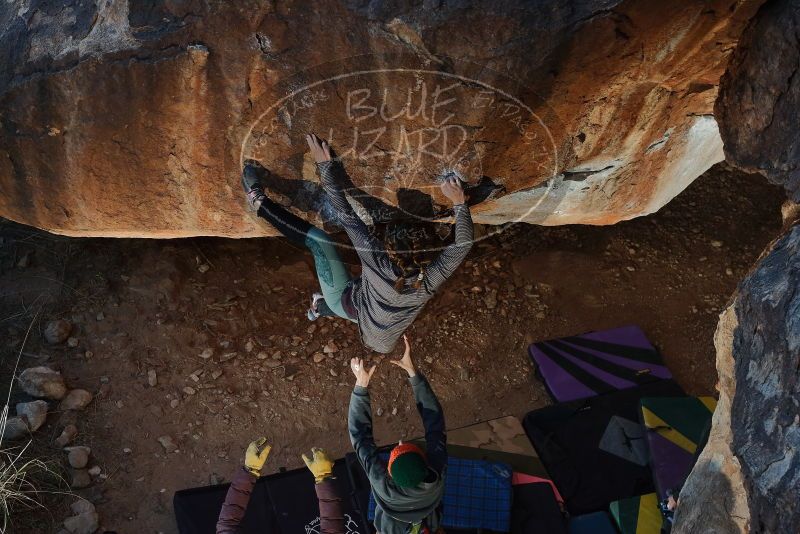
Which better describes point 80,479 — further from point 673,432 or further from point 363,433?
point 673,432

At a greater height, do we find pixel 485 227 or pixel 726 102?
pixel 726 102

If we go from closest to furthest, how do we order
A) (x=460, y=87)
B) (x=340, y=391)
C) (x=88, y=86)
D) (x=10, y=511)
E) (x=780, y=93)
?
(x=780, y=93), (x=460, y=87), (x=88, y=86), (x=10, y=511), (x=340, y=391)

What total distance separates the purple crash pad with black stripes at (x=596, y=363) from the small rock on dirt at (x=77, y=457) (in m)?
2.44

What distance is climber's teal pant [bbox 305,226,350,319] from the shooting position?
3.41 metres

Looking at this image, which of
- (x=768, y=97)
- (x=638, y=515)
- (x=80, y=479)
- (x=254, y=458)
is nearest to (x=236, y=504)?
(x=254, y=458)

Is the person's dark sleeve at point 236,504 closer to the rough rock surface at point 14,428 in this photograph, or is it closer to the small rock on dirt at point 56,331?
the rough rock surface at point 14,428

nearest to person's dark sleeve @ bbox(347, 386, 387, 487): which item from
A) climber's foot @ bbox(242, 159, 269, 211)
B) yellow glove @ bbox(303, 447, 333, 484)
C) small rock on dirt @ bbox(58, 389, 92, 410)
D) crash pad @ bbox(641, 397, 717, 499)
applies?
yellow glove @ bbox(303, 447, 333, 484)

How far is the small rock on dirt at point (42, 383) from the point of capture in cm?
384

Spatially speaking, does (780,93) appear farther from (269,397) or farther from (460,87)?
(269,397)

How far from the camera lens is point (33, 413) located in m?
3.73

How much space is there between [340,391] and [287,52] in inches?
79.8

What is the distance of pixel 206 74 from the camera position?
2900mm

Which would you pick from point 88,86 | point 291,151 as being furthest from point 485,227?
point 88,86

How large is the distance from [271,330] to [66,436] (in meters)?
1.19
